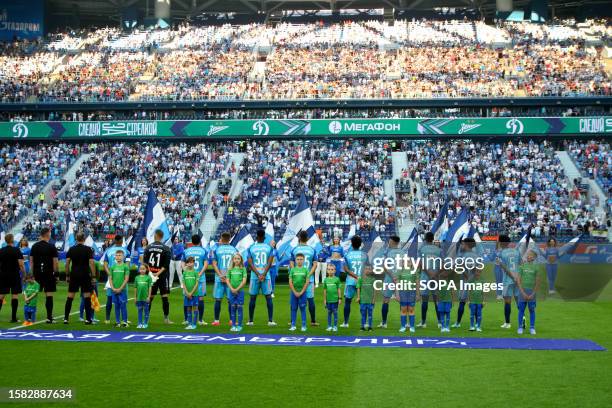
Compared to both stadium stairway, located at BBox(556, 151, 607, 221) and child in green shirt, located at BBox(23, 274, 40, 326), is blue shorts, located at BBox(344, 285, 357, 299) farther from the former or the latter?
stadium stairway, located at BBox(556, 151, 607, 221)

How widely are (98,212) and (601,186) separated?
31.2m

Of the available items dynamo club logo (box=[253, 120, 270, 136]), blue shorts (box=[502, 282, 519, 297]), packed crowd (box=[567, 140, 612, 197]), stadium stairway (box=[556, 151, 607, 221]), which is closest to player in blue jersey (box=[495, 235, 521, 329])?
blue shorts (box=[502, 282, 519, 297])

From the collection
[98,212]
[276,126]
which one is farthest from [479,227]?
[98,212]

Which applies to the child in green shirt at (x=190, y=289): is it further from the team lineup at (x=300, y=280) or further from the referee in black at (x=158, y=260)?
the referee in black at (x=158, y=260)

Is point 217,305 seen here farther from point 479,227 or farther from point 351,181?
point 351,181

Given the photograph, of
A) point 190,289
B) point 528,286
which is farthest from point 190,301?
point 528,286

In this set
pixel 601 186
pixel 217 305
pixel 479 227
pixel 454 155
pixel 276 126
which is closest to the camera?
pixel 217 305

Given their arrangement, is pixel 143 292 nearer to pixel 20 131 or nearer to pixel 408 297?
pixel 408 297

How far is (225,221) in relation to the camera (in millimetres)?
47219

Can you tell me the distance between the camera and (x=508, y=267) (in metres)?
16.6

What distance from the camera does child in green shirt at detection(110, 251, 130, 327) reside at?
16734 millimetres

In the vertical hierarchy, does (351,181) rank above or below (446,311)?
above

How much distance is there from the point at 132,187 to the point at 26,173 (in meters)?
8.74

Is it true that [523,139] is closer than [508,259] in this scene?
No
